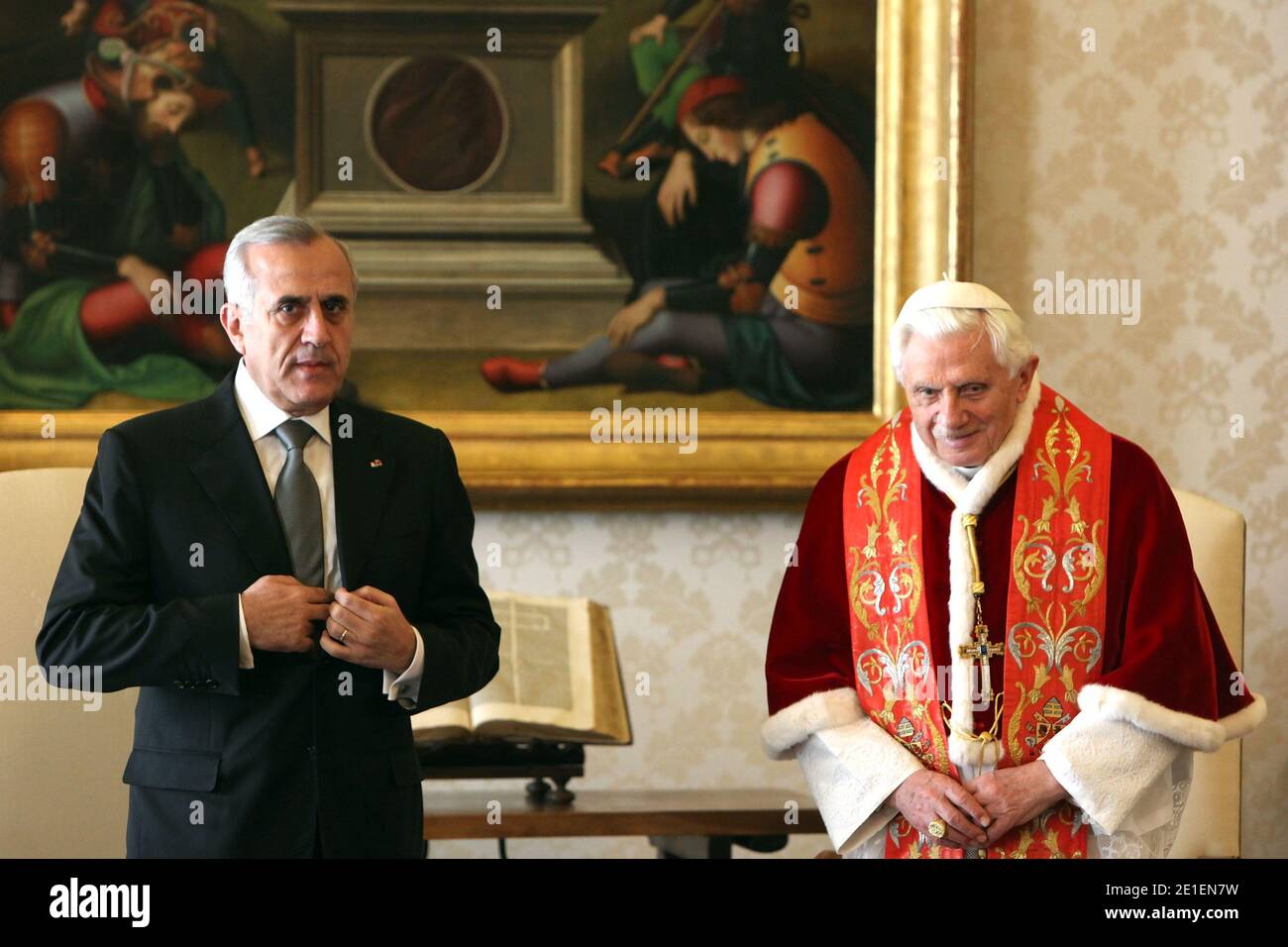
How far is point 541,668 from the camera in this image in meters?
3.82

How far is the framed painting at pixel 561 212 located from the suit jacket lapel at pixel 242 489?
1888 mm

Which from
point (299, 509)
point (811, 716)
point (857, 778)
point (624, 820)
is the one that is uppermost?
point (299, 509)

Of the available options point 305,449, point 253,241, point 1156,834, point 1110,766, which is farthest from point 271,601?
point 1156,834

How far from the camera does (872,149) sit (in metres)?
4.71

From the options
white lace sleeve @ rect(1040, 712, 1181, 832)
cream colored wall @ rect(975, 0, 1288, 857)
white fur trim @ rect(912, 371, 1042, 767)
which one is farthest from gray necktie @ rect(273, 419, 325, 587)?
cream colored wall @ rect(975, 0, 1288, 857)

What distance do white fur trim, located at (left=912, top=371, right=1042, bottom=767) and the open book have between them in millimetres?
953

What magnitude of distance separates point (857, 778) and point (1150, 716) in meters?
0.56

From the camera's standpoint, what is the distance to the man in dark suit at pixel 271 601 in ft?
8.07

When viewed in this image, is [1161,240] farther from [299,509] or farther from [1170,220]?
[299,509]

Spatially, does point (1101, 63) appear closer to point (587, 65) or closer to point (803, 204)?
point (803, 204)

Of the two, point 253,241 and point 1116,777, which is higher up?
point 253,241

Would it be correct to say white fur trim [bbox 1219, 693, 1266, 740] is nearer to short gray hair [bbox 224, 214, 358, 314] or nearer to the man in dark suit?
the man in dark suit
